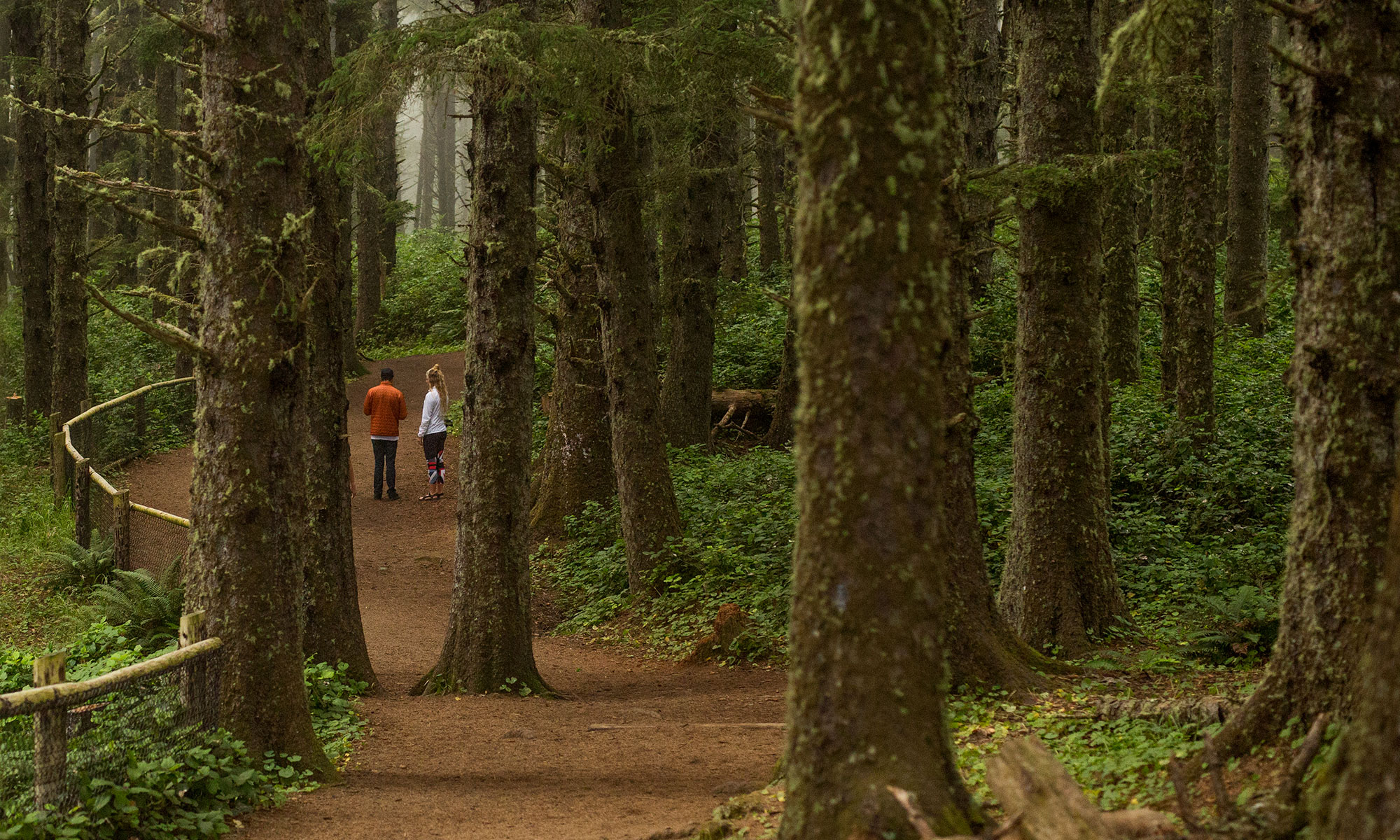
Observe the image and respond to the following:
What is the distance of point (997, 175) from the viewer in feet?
26.1

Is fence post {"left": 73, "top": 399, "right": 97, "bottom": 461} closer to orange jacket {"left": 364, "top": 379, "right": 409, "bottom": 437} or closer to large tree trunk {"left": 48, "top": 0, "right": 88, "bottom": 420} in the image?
large tree trunk {"left": 48, "top": 0, "right": 88, "bottom": 420}

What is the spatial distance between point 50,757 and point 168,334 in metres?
2.58

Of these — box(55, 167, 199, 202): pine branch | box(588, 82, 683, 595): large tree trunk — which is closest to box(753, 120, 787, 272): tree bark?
box(588, 82, 683, 595): large tree trunk

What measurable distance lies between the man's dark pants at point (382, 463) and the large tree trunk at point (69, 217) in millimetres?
4804

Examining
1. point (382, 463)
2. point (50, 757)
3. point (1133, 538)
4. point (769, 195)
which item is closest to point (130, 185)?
point (50, 757)

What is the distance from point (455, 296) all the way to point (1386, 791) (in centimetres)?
3140

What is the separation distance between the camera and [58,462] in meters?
15.7

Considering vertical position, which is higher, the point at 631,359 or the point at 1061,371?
the point at 631,359

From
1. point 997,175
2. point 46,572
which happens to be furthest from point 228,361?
point 46,572

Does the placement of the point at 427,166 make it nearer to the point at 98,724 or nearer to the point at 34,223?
the point at 34,223

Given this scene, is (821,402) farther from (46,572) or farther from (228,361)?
(46,572)

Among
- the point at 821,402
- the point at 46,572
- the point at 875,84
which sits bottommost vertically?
the point at 46,572

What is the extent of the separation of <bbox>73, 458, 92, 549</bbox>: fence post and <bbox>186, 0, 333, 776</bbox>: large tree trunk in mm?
6674

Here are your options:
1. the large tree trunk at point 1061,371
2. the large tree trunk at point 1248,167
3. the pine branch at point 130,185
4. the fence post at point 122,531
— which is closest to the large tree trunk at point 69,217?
the fence post at point 122,531
